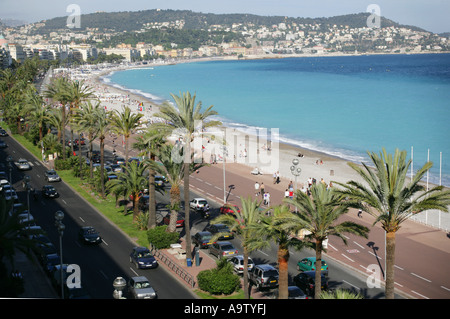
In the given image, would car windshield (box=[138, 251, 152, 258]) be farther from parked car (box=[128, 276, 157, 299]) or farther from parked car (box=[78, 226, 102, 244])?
parked car (box=[78, 226, 102, 244])

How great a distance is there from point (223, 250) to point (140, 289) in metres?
7.30

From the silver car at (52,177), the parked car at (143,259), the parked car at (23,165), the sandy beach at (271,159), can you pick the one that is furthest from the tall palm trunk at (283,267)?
the parked car at (23,165)

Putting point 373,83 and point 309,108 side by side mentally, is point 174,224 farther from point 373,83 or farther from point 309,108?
point 373,83

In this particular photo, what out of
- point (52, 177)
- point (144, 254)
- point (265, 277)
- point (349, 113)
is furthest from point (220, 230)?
point (349, 113)

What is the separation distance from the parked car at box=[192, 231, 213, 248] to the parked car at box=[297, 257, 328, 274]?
6.61 meters

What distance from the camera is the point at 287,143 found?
264 feet

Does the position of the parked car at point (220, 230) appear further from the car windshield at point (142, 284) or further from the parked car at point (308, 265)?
the car windshield at point (142, 284)

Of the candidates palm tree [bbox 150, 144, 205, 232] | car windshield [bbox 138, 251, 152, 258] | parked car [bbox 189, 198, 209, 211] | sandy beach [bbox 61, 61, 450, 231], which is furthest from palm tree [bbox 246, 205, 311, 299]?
sandy beach [bbox 61, 61, 450, 231]

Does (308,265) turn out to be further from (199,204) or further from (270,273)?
(199,204)

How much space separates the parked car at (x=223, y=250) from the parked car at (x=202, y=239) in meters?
1.73

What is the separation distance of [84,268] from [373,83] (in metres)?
170

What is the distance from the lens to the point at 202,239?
33.4 m

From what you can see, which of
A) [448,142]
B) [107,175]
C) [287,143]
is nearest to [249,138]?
[287,143]
